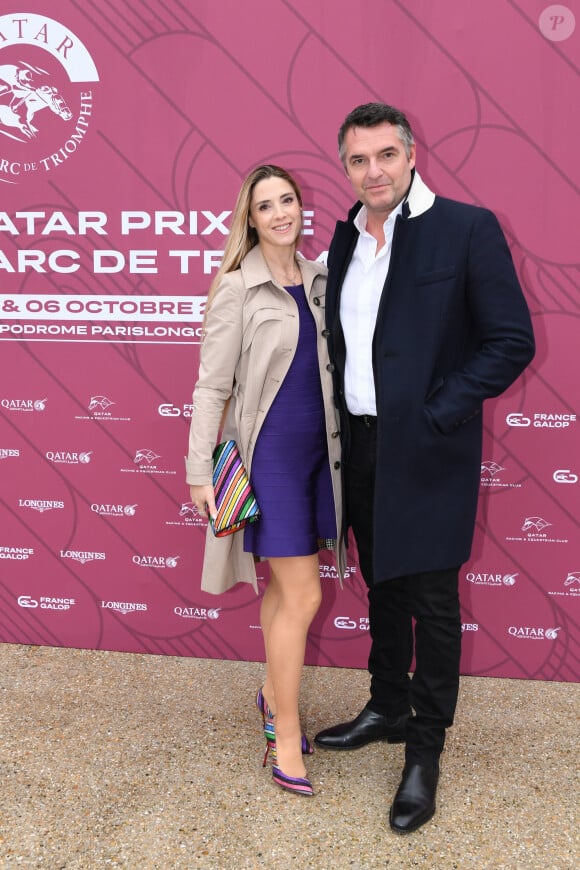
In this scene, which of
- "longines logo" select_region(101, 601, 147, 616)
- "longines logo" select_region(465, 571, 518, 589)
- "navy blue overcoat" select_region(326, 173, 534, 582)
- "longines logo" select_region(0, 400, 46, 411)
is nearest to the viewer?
"navy blue overcoat" select_region(326, 173, 534, 582)

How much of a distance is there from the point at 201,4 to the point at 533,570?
7.29ft

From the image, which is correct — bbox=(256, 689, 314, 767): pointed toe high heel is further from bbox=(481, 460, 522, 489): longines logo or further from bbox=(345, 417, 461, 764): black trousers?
bbox=(481, 460, 522, 489): longines logo

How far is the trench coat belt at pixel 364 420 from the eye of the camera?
1.81 m

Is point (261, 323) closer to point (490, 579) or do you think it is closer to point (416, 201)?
point (416, 201)

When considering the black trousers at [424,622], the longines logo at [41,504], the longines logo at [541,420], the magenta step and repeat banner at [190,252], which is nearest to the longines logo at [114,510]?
the magenta step and repeat banner at [190,252]

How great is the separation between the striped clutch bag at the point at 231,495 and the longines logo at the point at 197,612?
920 millimetres

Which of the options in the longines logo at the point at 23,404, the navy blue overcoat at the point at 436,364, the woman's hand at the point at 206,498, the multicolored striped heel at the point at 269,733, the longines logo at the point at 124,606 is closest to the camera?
the navy blue overcoat at the point at 436,364

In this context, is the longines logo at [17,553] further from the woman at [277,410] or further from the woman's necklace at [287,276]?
the woman's necklace at [287,276]

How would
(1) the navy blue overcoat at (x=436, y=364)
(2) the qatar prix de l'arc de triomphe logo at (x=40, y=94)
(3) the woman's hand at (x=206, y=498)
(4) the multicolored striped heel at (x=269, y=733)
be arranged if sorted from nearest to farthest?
(1) the navy blue overcoat at (x=436, y=364) → (3) the woman's hand at (x=206, y=498) → (4) the multicolored striped heel at (x=269, y=733) → (2) the qatar prix de l'arc de triomphe logo at (x=40, y=94)

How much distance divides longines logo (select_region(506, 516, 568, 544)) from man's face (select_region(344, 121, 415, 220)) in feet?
4.21

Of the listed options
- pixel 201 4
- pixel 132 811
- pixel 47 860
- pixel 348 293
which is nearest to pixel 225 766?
pixel 132 811

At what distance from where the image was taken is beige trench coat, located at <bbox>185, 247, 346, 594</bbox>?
1818 mm

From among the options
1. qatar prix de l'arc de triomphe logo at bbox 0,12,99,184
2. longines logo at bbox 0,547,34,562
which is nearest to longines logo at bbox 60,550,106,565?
longines logo at bbox 0,547,34,562

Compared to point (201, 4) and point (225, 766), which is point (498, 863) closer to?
point (225, 766)
